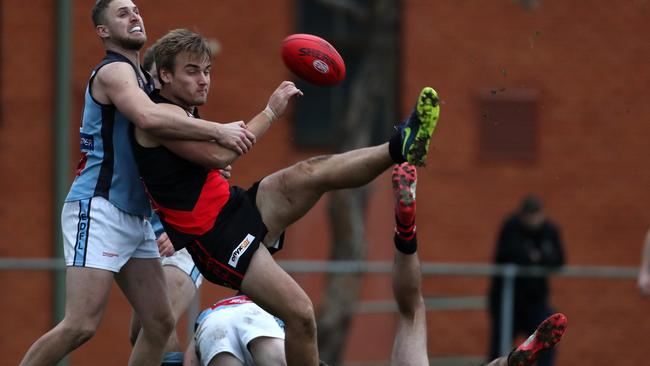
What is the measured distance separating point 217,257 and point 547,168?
35.2 feet

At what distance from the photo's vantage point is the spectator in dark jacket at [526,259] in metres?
13.1

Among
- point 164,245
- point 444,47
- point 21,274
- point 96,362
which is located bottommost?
point 96,362

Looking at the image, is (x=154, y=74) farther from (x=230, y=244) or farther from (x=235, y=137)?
(x=230, y=244)

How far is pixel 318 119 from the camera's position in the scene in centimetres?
1689

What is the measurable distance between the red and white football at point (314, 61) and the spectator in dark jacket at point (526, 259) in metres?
6.12

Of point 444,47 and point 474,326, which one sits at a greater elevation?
point 444,47

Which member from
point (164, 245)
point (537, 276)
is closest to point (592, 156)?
point (537, 276)

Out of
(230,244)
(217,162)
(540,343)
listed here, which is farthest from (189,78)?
(540,343)

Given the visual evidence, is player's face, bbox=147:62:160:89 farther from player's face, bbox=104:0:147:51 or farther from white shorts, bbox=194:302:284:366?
white shorts, bbox=194:302:284:366

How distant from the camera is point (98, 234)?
7.36 m

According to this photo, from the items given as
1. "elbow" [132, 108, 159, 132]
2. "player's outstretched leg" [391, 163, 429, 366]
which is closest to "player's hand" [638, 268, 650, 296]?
"player's outstretched leg" [391, 163, 429, 366]

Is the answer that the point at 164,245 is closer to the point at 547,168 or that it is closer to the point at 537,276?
the point at 537,276

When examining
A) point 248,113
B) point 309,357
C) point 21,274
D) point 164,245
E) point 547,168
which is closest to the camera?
point 309,357

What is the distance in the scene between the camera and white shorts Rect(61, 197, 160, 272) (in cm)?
734
